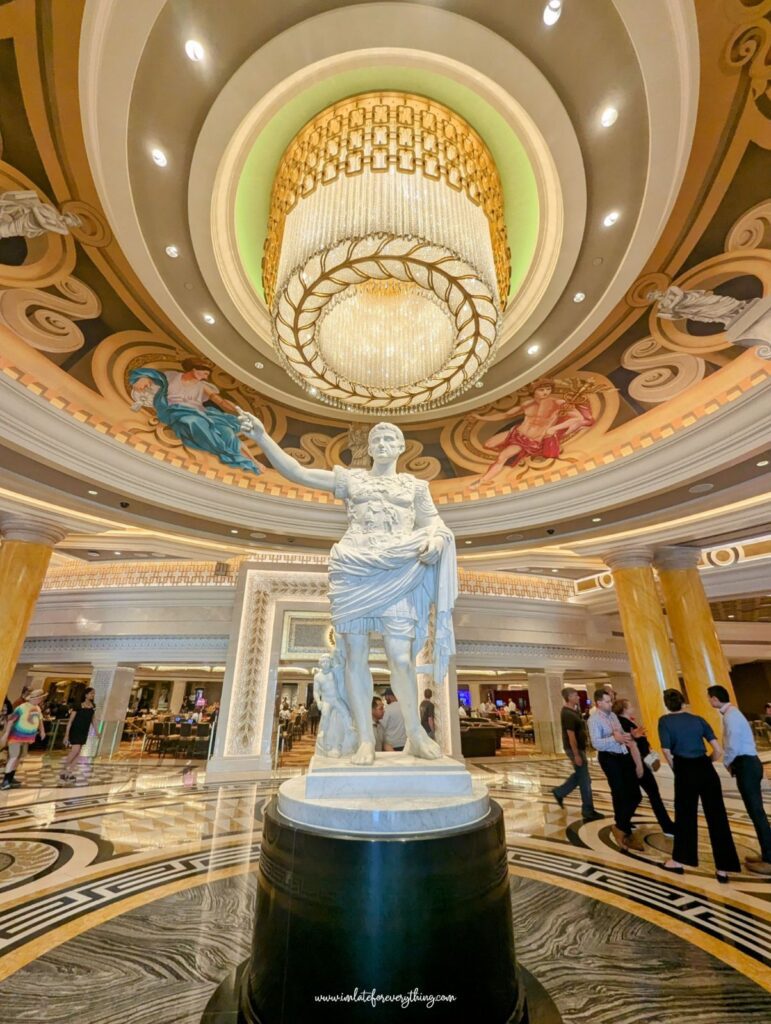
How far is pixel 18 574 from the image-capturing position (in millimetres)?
6984

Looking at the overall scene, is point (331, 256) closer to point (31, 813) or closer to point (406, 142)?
point (406, 142)

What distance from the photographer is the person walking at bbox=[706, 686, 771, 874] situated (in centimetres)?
332

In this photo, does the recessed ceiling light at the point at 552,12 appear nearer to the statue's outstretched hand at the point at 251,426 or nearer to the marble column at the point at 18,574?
the statue's outstretched hand at the point at 251,426

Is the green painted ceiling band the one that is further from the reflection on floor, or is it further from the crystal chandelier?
the reflection on floor

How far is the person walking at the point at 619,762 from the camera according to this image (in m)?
4.12

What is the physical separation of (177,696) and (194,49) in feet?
65.7

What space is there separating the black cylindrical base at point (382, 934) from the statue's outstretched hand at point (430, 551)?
1168 millimetres

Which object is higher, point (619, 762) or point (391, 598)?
point (391, 598)

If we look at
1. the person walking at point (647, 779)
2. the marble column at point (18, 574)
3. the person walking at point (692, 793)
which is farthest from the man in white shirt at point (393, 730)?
the marble column at point (18, 574)

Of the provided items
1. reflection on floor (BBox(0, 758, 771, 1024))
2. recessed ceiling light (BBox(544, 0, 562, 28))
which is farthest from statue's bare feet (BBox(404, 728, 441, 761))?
recessed ceiling light (BBox(544, 0, 562, 28))

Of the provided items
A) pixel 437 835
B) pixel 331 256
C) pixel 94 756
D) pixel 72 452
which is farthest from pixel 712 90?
pixel 94 756

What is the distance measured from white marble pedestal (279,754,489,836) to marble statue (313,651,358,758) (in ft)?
0.87

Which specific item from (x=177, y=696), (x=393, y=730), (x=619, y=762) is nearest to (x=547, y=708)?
(x=619, y=762)

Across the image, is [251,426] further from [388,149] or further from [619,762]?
[619,762]
